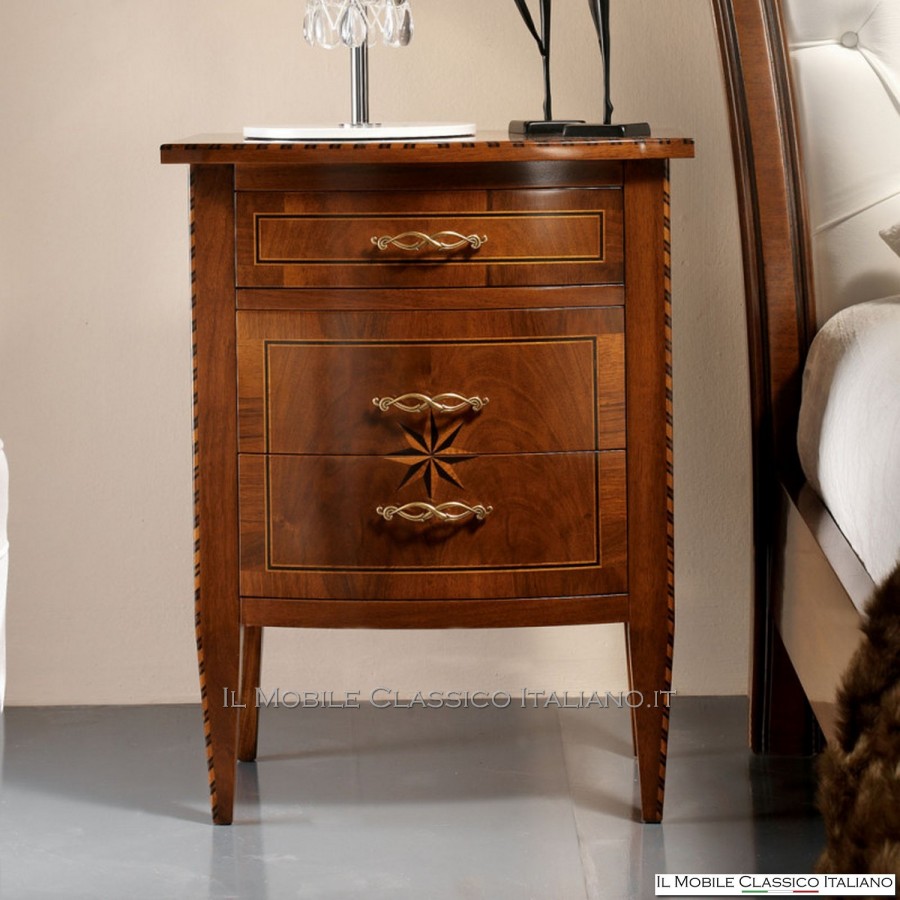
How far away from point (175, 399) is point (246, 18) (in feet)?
1.75

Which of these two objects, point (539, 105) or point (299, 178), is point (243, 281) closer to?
point (299, 178)

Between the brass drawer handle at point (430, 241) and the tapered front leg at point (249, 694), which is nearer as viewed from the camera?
the brass drawer handle at point (430, 241)

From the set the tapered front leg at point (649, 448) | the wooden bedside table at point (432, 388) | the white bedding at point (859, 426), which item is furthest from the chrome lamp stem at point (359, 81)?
the white bedding at point (859, 426)

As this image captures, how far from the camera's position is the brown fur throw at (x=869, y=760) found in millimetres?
851

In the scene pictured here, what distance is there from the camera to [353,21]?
4.82 feet

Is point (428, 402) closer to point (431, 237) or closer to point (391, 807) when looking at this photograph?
point (431, 237)

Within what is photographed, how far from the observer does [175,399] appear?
1840 millimetres

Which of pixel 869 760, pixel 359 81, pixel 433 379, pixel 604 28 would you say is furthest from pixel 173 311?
pixel 869 760

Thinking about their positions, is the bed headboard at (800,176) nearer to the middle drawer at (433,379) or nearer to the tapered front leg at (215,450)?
the middle drawer at (433,379)

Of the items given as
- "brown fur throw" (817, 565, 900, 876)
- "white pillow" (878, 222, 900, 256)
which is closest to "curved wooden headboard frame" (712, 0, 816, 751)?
"white pillow" (878, 222, 900, 256)

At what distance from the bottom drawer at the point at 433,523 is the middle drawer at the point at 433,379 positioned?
Answer: 0.08 feet

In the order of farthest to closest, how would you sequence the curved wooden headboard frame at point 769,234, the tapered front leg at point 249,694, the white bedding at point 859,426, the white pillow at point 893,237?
the tapered front leg at point 249,694 < the curved wooden headboard frame at point 769,234 < the white pillow at point 893,237 < the white bedding at point 859,426

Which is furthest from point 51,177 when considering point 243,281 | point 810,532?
point 810,532

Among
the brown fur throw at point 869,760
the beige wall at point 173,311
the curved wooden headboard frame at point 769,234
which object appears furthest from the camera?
the beige wall at point 173,311
